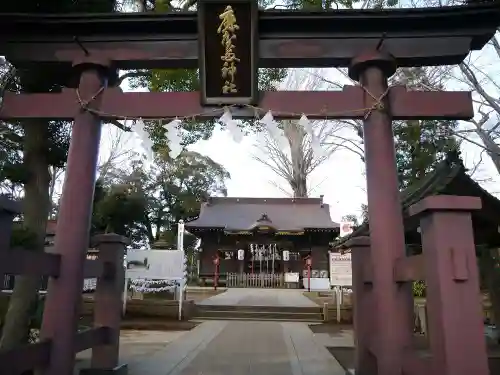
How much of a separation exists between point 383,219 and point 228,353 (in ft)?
12.8

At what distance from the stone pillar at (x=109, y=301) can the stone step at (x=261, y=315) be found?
817cm

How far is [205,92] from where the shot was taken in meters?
4.57

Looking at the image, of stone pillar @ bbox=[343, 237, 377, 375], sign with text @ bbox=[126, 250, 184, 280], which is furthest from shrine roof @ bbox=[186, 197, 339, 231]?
stone pillar @ bbox=[343, 237, 377, 375]

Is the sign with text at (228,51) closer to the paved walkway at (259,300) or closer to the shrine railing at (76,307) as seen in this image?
the shrine railing at (76,307)

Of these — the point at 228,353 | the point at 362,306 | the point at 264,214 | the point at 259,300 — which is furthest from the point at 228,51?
the point at 264,214

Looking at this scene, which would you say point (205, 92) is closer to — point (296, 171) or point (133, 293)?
point (133, 293)

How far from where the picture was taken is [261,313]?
13.0 m

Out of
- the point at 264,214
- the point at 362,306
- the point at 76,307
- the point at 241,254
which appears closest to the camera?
the point at 76,307

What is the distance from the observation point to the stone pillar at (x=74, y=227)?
3.81m

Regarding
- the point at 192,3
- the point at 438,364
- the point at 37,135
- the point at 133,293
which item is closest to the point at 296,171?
the point at 133,293

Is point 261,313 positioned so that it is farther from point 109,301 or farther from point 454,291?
point 454,291

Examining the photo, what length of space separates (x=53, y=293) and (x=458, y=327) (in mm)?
3565

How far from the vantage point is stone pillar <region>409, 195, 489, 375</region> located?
257 cm

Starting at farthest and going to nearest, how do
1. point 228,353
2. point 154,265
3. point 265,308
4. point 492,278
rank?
point 265,308
point 154,265
point 492,278
point 228,353
